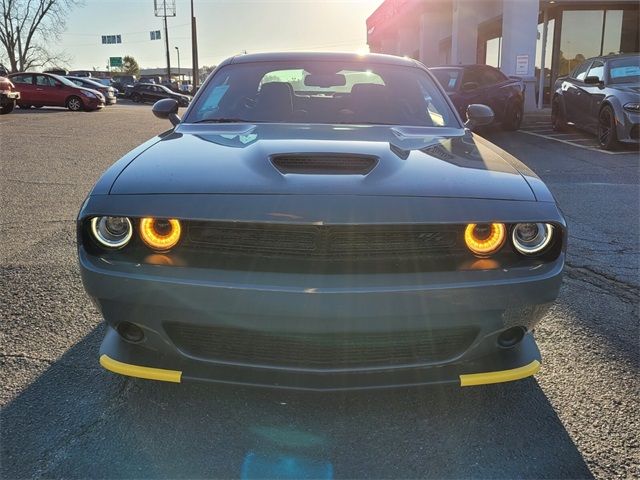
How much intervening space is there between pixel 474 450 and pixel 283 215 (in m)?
1.13

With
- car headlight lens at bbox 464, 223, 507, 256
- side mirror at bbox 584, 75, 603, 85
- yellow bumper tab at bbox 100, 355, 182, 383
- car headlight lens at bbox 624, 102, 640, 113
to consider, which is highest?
side mirror at bbox 584, 75, 603, 85

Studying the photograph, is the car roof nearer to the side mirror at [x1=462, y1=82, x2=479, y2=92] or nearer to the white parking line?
the white parking line

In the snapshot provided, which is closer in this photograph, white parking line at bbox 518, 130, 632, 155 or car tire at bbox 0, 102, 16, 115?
white parking line at bbox 518, 130, 632, 155

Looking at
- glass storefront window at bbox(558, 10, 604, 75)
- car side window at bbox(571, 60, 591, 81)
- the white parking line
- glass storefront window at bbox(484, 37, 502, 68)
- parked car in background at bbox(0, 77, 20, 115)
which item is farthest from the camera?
glass storefront window at bbox(484, 37, 502, 68)

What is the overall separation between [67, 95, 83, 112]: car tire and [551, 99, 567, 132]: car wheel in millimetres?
18730

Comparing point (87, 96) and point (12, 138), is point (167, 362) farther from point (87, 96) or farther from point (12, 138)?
point (87, 96)

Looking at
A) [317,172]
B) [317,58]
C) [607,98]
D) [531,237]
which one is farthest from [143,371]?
[607,98]

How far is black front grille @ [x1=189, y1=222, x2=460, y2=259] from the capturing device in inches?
78.3

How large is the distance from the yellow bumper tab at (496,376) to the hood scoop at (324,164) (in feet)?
2.80

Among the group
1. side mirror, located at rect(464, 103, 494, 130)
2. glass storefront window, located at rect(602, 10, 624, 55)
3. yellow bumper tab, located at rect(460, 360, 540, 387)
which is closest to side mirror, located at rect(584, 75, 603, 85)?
side mirror, located at rect(464, 103, 494, 130)

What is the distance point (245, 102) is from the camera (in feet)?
11.3

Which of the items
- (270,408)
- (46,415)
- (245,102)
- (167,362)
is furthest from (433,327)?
(245,102)

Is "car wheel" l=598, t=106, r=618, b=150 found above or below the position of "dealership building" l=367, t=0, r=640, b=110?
below

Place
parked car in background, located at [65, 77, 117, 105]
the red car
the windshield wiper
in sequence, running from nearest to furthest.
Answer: the windshield wiper, the red car, parked car in background, located at [65, 77, 117, 105]
